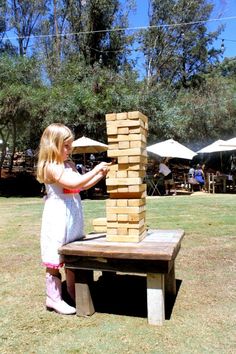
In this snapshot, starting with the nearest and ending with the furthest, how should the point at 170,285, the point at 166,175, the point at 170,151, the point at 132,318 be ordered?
the point at 132,318 → the point at 170,285 → the point at 170,151 → the point at 166,175

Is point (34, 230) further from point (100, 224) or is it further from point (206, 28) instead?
point (206, 28)

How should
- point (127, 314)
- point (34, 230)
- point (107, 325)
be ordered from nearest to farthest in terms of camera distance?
point (107, 325) → point (127, 314) → point (34, 230)

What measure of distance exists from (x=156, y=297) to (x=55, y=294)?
0.84 meters

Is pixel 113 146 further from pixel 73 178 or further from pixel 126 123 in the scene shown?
pixel 73 178

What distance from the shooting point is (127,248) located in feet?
9.73

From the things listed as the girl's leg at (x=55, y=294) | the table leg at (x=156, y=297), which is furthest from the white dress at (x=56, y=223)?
the table leg at (x=156, y=297)

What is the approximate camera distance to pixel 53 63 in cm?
2364

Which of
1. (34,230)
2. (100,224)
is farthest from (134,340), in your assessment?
(34,230)

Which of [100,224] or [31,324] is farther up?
[100,224]

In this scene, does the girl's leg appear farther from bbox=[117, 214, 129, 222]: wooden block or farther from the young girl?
bbox=[117, 214, 129, 222]: wooden block

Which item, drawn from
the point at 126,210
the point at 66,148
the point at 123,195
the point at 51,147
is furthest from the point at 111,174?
the point at 51,147

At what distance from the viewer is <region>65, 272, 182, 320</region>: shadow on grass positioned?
3271 mm

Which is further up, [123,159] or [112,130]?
[112,130]

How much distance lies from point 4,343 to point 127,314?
0.98 m
